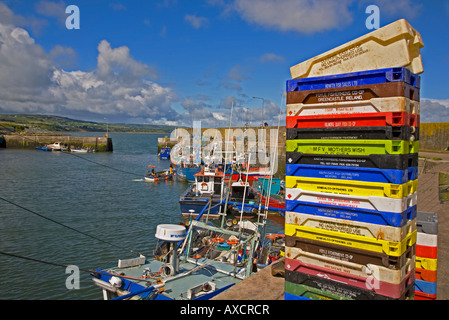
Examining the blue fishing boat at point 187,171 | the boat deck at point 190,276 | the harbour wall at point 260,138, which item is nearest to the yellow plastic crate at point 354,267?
the boat deck at point 190,276

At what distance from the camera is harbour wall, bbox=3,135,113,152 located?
3866 inches

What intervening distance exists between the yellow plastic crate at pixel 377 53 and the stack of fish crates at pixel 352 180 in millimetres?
20

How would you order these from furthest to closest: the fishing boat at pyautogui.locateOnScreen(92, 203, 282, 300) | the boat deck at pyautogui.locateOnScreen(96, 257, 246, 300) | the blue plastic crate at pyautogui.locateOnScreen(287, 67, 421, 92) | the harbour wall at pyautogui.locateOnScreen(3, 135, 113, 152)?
1. the harbour wall at pyautogui.locateOnScreen(3, 135, 113, 152)
2. the boat deck at pyautogui.locateOnScreen(96, 257, 246, 300)
3. the fishing boat at pyautogui.locateOnScreen(92, 203, 282, 300)
4. the blue plastic crate at pyautogui.locateOnScreen(287, 67, 421, 92)

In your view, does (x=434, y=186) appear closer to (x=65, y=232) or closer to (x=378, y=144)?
(x=378, y=144)

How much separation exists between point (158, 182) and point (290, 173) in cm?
4281

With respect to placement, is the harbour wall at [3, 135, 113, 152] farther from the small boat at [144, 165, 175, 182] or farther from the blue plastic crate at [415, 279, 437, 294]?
the blue plastic crate at [415, 279, 437, 294]

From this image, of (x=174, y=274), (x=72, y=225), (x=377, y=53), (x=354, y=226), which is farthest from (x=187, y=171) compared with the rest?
(x=377, y=53)

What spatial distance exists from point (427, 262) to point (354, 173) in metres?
2.57

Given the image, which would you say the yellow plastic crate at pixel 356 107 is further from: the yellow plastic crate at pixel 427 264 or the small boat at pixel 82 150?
the small boat at pixel 82 150

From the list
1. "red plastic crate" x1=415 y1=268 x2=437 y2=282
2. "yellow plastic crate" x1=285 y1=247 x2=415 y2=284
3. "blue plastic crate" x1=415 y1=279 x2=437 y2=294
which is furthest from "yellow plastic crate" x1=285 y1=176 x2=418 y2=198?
"blue plastic crate" x1=415 y1=279 x2=437 y2=294

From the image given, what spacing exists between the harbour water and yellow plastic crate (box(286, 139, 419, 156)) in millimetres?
6731

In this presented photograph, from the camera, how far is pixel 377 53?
14.3 feet

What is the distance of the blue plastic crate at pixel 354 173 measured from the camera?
413cm

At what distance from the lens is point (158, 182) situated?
46.5 m
